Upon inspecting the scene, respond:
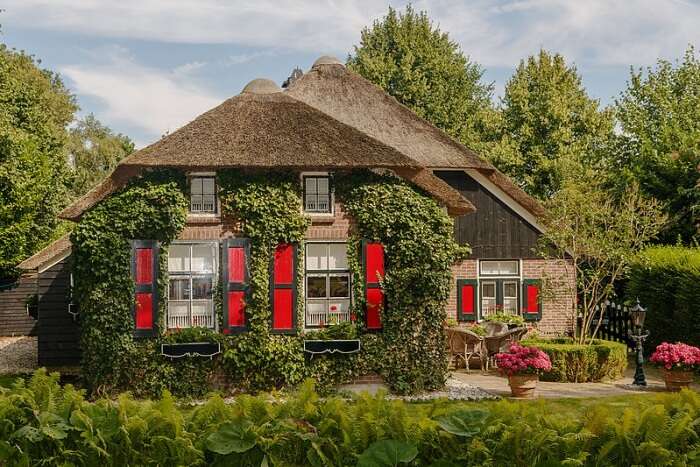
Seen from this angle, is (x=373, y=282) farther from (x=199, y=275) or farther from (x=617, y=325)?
(x=617, y=325)

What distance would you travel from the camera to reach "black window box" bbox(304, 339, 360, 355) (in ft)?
45.8

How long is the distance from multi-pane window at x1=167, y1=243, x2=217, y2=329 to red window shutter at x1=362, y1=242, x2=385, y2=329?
2.76 m

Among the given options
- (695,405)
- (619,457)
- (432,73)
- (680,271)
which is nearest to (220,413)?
(619,457)

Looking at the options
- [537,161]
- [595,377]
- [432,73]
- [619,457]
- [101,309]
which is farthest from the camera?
[432,73]

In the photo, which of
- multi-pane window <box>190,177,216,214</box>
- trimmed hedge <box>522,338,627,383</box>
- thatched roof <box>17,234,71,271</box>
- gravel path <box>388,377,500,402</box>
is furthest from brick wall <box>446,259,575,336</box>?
thatched roof <box>17,234,71,271</box>

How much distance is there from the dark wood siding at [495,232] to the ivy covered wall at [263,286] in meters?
6.38

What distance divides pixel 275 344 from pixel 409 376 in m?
2.50

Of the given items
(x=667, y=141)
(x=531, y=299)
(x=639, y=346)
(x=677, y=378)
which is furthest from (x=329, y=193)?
(x=667, y=141)

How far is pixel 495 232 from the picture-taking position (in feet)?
67.6

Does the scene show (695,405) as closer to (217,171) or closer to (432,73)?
(217,171)

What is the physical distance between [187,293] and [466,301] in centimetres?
870

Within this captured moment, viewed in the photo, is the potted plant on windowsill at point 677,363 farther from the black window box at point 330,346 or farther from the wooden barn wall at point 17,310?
the wooden barn wall at point 17,310

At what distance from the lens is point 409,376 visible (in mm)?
14180

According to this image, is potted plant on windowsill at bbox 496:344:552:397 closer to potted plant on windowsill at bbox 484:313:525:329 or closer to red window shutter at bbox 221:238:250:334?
red window shutter at bbox 221:238:250:334
